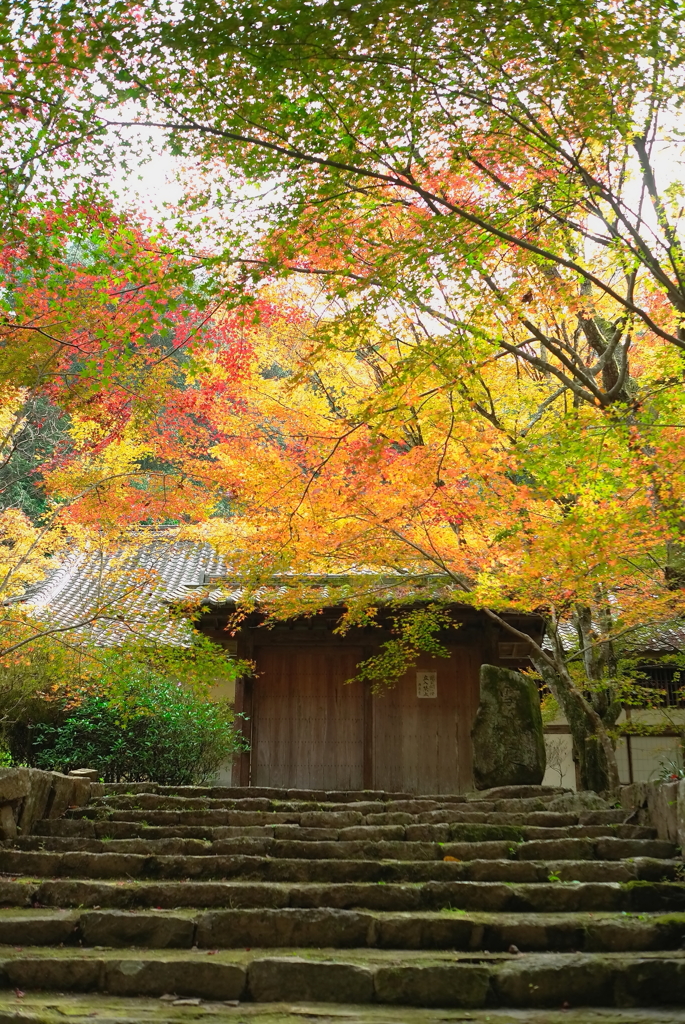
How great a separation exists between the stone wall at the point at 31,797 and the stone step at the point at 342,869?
77 cm

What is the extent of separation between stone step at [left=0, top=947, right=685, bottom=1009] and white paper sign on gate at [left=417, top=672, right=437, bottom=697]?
10.6 meters

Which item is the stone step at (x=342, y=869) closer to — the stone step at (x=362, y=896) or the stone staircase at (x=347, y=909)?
the stone staircase at (x=347, y=909)

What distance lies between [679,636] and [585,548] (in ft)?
26.2

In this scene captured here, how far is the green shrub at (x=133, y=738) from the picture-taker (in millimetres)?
12008

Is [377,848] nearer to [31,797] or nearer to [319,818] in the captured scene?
[319,818]

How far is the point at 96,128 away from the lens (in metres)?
5.27

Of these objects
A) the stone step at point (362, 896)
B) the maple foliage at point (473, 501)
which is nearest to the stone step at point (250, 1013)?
the stone step at point (362, 896)

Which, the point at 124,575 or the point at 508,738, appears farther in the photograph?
the point at 124,575

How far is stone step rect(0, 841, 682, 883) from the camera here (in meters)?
6.94

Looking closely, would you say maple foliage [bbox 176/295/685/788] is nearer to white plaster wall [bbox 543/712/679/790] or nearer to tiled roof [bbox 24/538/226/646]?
tiled roof [bbox 24/538/226/646]

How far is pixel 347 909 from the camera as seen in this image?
6188mm

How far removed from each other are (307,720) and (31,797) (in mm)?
7726

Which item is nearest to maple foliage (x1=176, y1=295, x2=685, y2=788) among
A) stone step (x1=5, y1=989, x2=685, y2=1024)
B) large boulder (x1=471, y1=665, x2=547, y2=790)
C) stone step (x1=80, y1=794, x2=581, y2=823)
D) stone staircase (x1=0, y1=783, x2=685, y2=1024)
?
large boulder (x1=471, y1=665, x2=547, y2=790)

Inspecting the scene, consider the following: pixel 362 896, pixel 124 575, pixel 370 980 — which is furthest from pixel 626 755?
pixel 370 980
